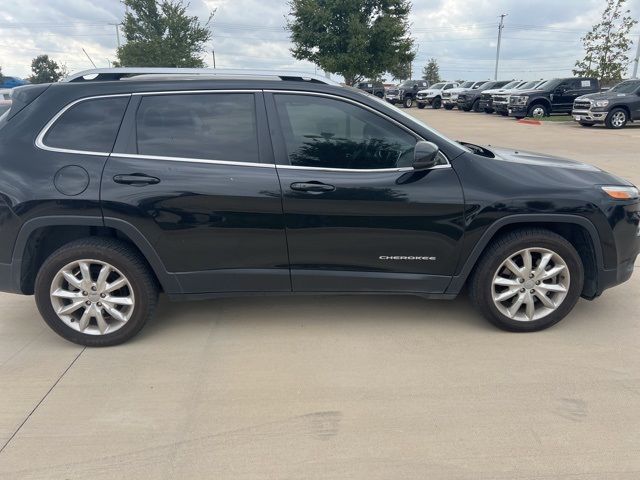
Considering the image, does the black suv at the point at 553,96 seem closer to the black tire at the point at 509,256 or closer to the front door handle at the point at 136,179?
the black tire at the point at 509,256

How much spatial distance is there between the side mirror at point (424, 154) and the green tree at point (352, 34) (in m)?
19.4

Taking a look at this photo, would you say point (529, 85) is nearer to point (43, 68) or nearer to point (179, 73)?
point (179, 73)

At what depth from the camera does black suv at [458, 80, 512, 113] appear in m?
31.5

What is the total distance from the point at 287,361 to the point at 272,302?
3.31ft

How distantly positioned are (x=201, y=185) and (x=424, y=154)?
1.46m

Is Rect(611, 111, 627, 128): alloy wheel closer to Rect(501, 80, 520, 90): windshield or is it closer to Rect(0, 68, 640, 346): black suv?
Rect(501, 80, 520, 90): windshield

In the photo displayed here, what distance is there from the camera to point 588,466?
2385 millimetres

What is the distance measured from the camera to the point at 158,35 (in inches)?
1164

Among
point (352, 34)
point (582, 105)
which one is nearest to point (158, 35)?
point (352, 34)

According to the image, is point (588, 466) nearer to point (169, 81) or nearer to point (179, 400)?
point (179, 400)

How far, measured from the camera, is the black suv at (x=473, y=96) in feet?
103

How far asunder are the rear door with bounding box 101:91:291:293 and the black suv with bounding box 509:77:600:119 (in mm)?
23551

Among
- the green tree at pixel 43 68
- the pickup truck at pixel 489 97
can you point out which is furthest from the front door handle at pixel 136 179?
the green tree at pixel 43 68

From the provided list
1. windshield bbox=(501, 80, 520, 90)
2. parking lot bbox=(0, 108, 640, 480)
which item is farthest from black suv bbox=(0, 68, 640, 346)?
windshield bbox=(501, 80, 520, 90)
